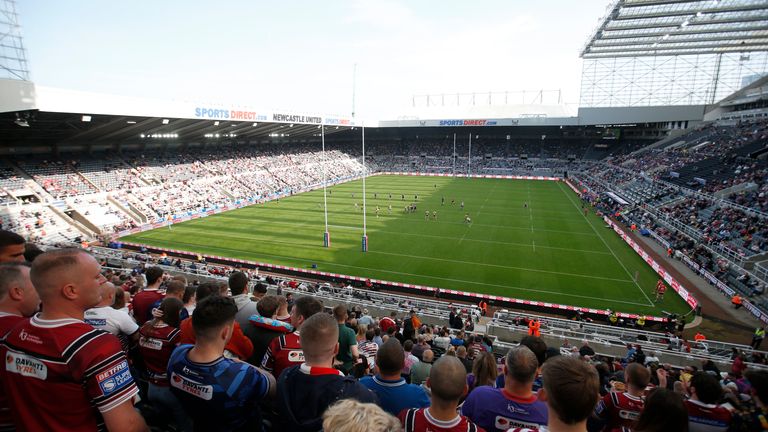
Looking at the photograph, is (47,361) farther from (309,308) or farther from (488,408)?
(488,408)

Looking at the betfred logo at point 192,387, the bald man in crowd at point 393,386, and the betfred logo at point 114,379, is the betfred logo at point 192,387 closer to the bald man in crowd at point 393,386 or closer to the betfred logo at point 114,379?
the betfred logo at point 114,379

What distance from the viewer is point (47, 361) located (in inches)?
104

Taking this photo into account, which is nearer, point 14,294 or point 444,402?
point 444,402

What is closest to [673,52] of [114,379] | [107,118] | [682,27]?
[682,27]

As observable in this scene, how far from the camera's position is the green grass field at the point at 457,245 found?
23.8 metres

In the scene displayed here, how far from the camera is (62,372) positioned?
2.61 metres

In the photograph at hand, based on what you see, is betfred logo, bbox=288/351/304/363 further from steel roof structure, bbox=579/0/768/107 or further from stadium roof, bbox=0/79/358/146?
steel roof structure, bbox=579/0/768/107

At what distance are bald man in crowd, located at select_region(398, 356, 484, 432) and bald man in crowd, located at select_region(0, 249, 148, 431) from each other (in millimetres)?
2011

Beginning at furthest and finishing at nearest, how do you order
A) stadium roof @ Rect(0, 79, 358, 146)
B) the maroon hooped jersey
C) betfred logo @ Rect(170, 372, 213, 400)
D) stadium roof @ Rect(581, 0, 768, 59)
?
stadium roof @ Rect(581, 0, 768, 59)
stadium roof @ Rect(0, 79, 358, 146)
betfred logo @ Rect(170, 372, 213, 400)
the maroon hooped jersey

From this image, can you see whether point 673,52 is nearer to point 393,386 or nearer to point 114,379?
point 393,386

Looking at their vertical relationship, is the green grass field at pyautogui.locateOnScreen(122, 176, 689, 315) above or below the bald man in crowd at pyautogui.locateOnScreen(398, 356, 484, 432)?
below

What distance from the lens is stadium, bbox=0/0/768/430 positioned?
62.2ft

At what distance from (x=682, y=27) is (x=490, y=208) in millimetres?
29688

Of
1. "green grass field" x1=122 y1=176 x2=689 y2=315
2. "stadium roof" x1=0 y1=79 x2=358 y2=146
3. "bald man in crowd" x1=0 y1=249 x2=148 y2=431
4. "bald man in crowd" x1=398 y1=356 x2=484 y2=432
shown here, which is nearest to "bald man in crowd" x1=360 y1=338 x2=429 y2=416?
"bald man in crowd" x1=398 y1=356 x2=484 y2=432
